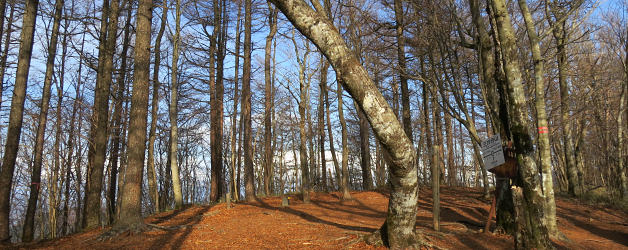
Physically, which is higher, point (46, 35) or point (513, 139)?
point (46, 35)

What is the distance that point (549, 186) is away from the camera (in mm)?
6172

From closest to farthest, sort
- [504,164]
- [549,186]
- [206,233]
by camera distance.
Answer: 1. [504,164]
2. [549,186]
3. [206,233]

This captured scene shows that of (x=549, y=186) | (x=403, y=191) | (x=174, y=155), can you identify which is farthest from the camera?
(x=174, y=155)

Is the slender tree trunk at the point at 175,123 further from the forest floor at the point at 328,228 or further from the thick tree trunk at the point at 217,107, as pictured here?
the thick tree trunk at the point at 217,107

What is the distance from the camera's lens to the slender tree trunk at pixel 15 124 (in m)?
8.27

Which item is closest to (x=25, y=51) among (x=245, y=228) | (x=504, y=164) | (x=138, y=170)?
(x=138, y=170)

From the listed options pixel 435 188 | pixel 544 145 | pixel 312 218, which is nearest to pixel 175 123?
pixel 312 218

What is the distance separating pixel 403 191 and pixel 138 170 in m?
5.50

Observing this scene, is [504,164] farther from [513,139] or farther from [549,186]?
[549,186]

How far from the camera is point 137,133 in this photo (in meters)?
7.35

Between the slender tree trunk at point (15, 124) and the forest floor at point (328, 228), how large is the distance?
5.86ft

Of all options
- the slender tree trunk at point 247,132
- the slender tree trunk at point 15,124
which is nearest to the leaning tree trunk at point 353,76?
the slender tree trunk at point 247,132

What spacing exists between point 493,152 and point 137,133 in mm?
6754

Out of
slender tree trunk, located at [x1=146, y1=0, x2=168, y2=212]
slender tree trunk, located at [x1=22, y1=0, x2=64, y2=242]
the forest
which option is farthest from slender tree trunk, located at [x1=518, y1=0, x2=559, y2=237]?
slender tree trunk, located at [x1=22, y1=0, x2=64, y2=242]
